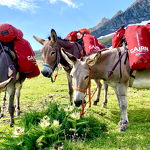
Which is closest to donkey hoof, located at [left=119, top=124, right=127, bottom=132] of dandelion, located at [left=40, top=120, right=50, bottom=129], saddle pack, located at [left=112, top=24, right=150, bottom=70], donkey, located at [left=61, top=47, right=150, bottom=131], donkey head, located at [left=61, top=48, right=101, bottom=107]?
donkey, located at [left=61, top=47, right=150, bottom=131]

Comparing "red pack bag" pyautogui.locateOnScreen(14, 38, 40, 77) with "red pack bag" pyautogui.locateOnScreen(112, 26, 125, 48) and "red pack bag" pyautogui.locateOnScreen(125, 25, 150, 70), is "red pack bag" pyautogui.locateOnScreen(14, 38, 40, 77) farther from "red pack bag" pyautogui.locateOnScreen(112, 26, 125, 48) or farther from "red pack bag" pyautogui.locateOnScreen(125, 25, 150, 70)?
"red pack bag" pyautogui.locateOnScreen(125, 25, 150, 70)

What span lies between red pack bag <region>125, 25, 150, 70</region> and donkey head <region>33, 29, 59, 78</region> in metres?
2.62

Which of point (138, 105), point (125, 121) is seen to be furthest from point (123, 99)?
point (138, 105)

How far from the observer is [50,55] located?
4.88 metres

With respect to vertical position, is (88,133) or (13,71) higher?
(13,71)

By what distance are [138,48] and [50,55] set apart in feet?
9.69

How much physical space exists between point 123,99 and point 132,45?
166 centimetres

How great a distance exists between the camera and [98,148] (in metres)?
3.12

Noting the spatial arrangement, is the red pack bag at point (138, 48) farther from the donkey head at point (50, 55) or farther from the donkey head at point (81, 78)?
the donkey head at point (50, 55)

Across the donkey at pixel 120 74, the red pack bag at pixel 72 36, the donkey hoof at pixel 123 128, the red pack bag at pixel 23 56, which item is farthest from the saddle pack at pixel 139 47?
the red pack bag at pixel 23 56

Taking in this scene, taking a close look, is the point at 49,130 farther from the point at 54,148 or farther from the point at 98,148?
the point at 98,148

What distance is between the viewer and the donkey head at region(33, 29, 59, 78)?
485 cm

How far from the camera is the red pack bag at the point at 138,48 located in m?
3.68

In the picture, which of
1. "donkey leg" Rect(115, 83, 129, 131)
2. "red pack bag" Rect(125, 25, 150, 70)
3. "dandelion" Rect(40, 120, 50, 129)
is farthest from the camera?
"donkey leg" Rect(115, 83, 129, 131)
